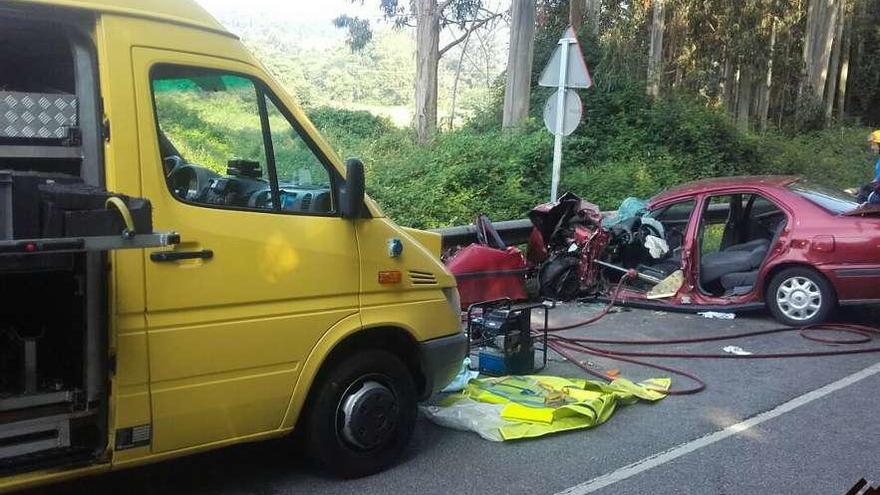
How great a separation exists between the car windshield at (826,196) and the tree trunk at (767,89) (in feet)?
74.9

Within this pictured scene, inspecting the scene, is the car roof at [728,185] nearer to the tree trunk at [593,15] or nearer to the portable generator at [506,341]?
the portable generator at [506,341]

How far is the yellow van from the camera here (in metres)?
3.38

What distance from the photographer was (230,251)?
3779 mm

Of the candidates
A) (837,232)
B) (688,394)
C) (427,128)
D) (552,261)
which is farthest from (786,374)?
(427,128)

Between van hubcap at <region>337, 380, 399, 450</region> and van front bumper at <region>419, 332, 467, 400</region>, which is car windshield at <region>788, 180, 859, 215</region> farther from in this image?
van hubcap at <region>337, 380, 399, 450</region>

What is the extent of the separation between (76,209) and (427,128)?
795 inches

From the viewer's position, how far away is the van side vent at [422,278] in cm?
461

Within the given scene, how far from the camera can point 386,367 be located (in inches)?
177

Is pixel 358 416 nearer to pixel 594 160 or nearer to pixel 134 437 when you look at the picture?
pixel 134 437

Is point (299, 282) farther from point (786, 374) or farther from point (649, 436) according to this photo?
point (786, 374)

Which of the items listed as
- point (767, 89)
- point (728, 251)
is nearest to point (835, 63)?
point (767, 89)

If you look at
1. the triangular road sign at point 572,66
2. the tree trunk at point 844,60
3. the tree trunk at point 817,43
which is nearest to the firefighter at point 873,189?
the triangular road sign at point 572,66

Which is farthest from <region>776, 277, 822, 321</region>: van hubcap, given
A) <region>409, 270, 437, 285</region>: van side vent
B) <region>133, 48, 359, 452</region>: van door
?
<region>133, 48, 359, 452</region>: van door

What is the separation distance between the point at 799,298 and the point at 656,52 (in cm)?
1991
